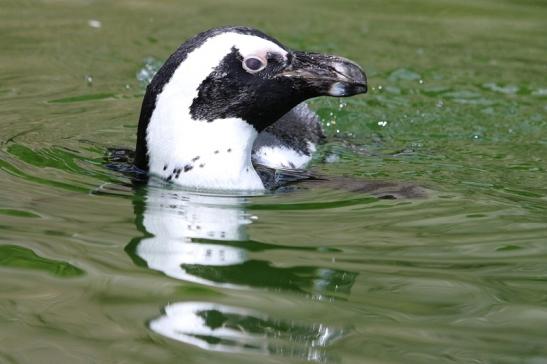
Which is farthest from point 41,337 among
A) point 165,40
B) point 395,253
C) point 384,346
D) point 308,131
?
point 165,40

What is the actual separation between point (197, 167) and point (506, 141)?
7.64 feet

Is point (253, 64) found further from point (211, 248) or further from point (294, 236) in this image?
point (211, 248)

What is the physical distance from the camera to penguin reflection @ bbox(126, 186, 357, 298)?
3.79m

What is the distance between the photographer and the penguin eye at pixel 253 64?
5.04m

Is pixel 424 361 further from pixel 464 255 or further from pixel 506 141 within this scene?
pixel 506 141

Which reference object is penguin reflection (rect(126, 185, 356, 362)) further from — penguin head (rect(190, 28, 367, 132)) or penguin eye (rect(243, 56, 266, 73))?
penguin eye (rect(243, 56, 266, 73))

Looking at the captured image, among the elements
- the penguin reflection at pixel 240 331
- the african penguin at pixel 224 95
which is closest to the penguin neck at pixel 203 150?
the african penguin at pixel 224 95

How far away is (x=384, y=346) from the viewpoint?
3.27m

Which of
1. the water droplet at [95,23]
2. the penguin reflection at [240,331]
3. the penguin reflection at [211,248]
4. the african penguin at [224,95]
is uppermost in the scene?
the african penguin at [224,95]

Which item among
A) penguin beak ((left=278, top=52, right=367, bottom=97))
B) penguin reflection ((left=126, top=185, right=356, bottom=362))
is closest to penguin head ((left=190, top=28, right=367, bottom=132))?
penguin beak ((left=278, top=52, right=367, bottom=97))

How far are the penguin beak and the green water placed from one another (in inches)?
19.2

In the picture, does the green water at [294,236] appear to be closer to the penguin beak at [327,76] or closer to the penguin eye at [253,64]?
the penguin beak at [327,76]

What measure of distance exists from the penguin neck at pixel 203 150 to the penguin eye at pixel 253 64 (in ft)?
0.79

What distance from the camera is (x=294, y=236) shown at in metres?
4.34
